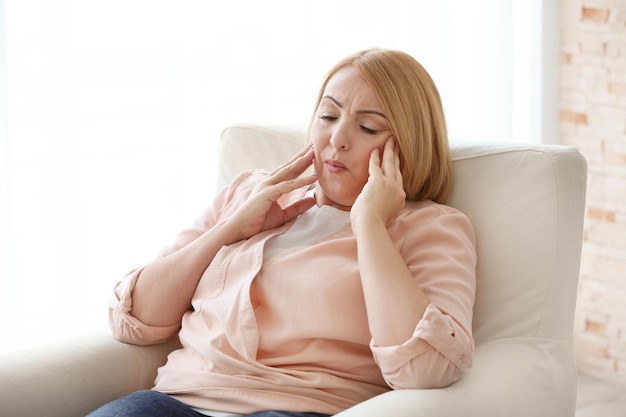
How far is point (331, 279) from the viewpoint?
5.90ft

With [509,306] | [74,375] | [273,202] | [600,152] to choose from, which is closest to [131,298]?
[74,375]

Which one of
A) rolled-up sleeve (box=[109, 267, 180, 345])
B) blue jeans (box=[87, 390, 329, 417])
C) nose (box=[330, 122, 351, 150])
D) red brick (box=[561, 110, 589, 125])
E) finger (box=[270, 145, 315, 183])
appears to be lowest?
blue jeans (box=[87, 390, 329, 417])

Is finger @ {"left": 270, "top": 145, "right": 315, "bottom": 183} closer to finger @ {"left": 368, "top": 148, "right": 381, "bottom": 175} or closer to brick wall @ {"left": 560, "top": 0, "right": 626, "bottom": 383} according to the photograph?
finger @ {"left": 368, "top": 148, "right": 381, "bottom": 175}

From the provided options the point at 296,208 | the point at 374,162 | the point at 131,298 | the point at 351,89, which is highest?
the point at 351,89

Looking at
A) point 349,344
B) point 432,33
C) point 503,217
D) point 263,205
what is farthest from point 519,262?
point 432,33

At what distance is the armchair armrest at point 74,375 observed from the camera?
1.82 metres

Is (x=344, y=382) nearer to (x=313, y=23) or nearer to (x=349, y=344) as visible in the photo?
(x=349, y=344)

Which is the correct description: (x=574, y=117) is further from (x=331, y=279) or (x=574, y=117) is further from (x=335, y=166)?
(x=331, y=279)

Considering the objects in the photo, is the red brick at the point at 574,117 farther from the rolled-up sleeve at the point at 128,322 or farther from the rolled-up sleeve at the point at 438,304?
the rolled-up sleeve at the point at 128,322

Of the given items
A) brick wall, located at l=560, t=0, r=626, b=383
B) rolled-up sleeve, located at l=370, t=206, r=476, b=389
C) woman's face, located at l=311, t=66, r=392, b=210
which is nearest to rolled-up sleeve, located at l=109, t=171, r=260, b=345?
woman's face, located at l=311, t=66, r=392, b=210

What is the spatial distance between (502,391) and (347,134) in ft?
1.83

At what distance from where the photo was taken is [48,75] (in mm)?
2514

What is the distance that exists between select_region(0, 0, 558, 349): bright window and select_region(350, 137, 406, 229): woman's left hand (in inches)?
20.3

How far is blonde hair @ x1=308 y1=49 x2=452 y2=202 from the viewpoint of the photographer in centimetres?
189
